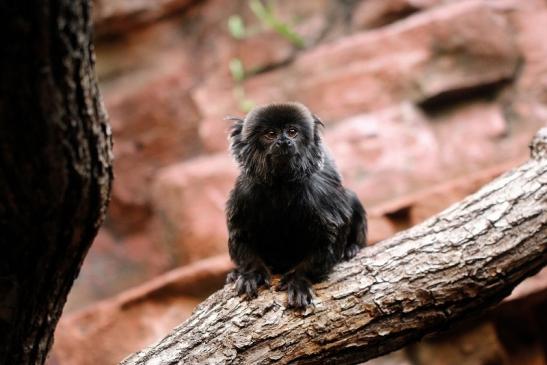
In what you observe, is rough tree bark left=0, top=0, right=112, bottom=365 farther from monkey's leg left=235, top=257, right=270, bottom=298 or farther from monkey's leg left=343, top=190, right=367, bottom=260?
monkey's leg left=343, top=190, right=367, bottom=260

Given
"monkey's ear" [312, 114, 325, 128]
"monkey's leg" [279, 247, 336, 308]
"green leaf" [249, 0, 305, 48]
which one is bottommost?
"monkey's leg" [279, 247, 336, 308]

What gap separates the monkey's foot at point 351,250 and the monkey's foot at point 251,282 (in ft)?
1.89

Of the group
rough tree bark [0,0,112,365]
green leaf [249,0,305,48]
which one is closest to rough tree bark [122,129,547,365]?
rough tree bark [0,0,112,365]

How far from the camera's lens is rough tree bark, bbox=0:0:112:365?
1.85m

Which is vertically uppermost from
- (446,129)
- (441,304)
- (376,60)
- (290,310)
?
(376,60)

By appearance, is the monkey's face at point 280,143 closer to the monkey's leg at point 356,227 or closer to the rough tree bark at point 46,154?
the monkey's leg at point 356,227

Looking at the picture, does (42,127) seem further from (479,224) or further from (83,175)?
(479,224)

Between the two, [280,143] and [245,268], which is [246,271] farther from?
[280,143]

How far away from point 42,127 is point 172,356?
162 centimetres

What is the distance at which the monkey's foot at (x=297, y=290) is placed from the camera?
3.40 metres

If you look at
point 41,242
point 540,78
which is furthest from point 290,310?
point 540,78

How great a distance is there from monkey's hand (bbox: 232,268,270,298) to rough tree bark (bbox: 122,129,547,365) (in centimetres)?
6

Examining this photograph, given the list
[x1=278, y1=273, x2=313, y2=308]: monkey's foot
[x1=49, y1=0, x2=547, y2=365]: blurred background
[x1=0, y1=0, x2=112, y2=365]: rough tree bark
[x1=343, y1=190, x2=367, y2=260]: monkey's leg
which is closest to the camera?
[x1=0, y1=0, x2=112, y2=365]: rough tree bark

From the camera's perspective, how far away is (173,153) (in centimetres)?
852
